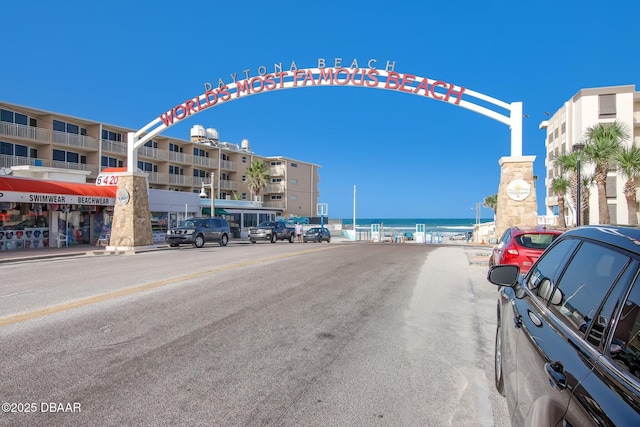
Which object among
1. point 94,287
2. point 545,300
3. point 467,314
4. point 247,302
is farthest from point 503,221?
point 545,300

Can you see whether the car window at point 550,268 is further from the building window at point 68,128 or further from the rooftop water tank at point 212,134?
the rooftop water tank at point 212,134

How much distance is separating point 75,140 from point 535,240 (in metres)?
39.3

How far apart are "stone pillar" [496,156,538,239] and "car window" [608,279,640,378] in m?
17.1

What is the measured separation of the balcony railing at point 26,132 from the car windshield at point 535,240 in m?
37.3

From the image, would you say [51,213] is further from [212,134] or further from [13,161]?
[212,134]

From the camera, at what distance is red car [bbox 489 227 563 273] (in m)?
9.31

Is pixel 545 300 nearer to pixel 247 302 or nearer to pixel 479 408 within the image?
pixel 479 408

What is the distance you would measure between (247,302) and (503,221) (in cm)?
1338

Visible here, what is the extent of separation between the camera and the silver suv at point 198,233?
26.0 metres

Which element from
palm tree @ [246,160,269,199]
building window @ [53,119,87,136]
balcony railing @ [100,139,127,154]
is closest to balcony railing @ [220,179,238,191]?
palm tree @ [246,160,269,199]

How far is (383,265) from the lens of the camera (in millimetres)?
Answer: 15328

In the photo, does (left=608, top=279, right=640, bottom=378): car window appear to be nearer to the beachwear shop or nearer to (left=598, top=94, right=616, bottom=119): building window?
the beachwear shop

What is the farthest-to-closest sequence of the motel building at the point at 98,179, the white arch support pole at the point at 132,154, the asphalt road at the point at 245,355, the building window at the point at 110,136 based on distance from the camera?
the building window at the point at 110,136 < the motel building at the point at 98,179 < the white arch support pole at the point at 132,154 < the asphalt road at the point at 245,355

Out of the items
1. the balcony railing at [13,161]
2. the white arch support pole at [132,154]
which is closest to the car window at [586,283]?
the white arch support pole at [132,154]
